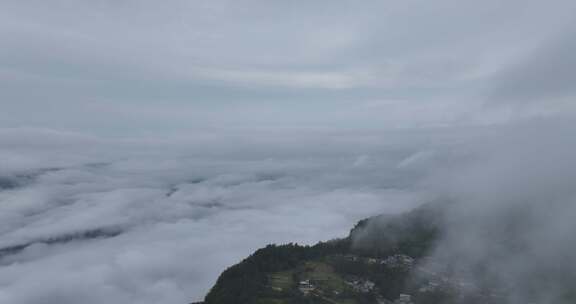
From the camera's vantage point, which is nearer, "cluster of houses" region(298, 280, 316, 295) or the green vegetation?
the green vegetation

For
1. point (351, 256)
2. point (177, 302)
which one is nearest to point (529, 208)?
point (351, 256)

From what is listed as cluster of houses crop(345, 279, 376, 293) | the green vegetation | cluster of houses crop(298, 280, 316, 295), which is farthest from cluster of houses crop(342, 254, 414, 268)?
cluster of houses crop(298, 280, 316, 295)

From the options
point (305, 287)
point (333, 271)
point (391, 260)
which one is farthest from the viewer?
point (391, 260)

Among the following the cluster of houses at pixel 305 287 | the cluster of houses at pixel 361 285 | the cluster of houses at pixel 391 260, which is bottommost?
the cluster of houses at pixel 361 285

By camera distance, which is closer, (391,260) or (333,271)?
(333,271)

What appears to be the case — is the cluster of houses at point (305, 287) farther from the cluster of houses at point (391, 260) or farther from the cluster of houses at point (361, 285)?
the cluster of houses at point (391, 260)

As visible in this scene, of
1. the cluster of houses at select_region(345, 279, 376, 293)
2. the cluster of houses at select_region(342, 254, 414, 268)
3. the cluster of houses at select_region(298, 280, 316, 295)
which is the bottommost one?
the cluster of houses at select_region(345, 279, 376, 293)

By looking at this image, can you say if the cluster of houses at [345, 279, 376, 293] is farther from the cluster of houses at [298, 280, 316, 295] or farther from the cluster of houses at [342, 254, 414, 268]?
the cluster of houses at [342, 254, 414, 268]

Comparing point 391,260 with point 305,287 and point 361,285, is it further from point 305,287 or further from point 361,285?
point 305,287

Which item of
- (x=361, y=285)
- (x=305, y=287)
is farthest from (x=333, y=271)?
(x=305, y=287)

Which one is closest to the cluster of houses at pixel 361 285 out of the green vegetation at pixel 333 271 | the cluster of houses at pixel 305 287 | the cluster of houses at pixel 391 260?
the green vegetation at pixel 333 271

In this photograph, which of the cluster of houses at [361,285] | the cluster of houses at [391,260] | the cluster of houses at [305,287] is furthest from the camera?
the cluster of houses at [391,260]
